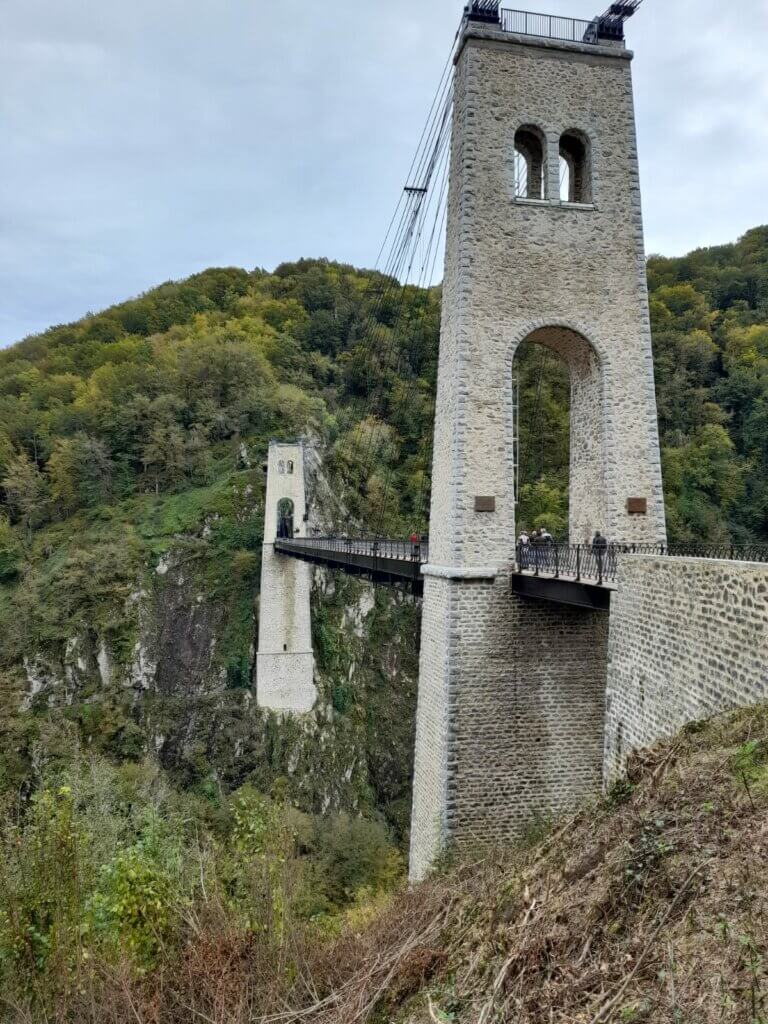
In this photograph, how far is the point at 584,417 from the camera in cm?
1036

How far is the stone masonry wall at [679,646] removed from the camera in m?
4.95

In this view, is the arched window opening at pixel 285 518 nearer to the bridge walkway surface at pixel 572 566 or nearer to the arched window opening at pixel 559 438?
the arched window opening at pixel 559 438

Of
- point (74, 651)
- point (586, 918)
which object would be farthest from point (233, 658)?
point (586, 918)

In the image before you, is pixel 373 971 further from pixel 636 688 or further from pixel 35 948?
pixel 636 688

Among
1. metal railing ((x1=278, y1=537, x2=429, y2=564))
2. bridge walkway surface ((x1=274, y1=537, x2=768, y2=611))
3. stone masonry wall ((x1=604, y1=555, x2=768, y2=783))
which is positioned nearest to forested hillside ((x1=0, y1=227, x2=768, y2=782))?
metal railing ((x1=278, y1=537, x2=429, y2=564))

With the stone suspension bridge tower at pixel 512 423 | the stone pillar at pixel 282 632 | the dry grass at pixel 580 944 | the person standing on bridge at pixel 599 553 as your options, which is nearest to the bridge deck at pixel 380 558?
the stone suspension bridge tower at pixel 512 423

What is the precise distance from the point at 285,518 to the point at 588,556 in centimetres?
2040

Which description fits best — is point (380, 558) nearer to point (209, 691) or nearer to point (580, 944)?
point (580, 944)

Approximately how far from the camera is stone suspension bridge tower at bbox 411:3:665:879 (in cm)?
938

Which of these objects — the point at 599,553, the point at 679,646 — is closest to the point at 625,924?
the point at 679,646

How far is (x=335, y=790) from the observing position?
22734mm

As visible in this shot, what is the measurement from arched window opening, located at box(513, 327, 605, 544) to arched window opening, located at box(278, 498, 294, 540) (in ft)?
33.1

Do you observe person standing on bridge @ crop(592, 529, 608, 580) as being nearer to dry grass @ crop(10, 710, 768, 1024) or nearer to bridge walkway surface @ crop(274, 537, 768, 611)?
bridge walkway surface @ crop(274, 537, 768, 611)

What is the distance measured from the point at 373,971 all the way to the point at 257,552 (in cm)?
2259
